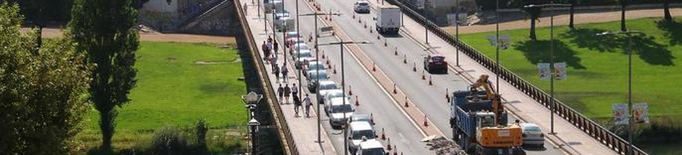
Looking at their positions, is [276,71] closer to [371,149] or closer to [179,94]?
[179,94]

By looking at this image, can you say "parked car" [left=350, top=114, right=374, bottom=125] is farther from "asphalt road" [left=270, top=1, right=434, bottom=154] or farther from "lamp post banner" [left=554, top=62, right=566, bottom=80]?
"lamp post banner" [left=554, top=62, right=566, bottom=80]

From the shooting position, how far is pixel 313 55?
124 m

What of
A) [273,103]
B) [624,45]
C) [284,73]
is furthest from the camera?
[624,45]

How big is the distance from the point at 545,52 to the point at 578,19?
18.2 meters

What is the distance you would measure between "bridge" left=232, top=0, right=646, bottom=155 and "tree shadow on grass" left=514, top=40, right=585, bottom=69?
30.7 ft

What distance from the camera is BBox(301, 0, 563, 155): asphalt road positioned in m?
95.5

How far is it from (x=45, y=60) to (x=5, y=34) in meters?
2.38

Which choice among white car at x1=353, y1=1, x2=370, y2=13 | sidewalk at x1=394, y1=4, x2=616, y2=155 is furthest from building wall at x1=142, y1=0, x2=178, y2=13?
sidewalk at x1=394, y1=4, x2=616, y2=155

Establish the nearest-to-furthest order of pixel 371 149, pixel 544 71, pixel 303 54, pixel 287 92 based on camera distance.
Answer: pixel 371 149 < pixel 544 71 < pixel 287 92 < pixel 303 54

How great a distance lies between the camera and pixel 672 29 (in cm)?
15275

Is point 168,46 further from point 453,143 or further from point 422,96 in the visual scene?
point 453,143

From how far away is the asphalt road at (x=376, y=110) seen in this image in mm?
84312

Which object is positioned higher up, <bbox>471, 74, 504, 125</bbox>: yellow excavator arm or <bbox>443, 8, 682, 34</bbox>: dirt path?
<bbox>471, 74, 504, 125</bbox>: yellow excavator arm

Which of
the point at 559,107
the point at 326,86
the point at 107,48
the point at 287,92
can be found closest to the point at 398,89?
the point at 326,86
